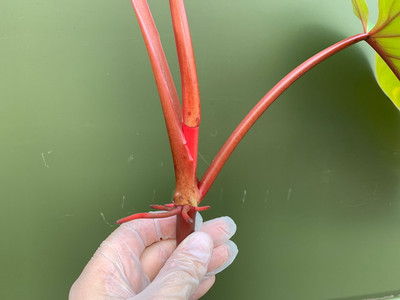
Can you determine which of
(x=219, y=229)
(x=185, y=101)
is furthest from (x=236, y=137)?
(x=219, y=229)

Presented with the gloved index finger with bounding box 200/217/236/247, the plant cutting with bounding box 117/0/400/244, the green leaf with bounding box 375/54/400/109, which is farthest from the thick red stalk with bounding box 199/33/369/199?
the green leaf with bounding box 375/54/400/109

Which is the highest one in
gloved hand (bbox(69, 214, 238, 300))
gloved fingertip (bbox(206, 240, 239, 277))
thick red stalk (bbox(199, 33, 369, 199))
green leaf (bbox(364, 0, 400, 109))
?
green leaf (bbox(364, 0, 400, 109))

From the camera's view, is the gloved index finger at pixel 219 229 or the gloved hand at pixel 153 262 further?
the gloved index finger at pixel 219 229

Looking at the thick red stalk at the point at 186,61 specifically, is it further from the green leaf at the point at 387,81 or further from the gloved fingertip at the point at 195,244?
the green leaf at the point at 387,81

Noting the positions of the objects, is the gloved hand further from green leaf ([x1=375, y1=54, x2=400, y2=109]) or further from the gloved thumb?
green leaf ([x1=375, y1=54, x2=400, y2=109])

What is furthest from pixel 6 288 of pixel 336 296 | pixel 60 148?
pixel 336 296

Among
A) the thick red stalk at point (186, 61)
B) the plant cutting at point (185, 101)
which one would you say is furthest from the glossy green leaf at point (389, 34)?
the thick red stalk at point (186, 61)

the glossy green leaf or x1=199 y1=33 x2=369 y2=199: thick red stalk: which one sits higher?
the glossy green leaf

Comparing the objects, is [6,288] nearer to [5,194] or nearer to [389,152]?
[5,194]

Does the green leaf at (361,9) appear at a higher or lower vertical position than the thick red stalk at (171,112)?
higher
